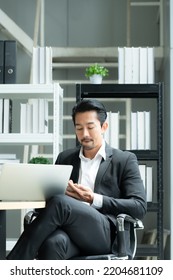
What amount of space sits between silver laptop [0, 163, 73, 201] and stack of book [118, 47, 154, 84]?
6.79 feet

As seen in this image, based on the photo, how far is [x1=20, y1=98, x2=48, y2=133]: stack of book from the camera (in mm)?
4223

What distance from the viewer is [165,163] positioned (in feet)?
A: 16.8

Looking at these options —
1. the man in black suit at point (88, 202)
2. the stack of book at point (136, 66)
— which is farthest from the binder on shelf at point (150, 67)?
the man in black suit at point (88, 202)

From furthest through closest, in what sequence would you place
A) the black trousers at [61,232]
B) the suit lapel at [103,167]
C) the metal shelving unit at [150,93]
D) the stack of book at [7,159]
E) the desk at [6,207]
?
the stack of book at [7,159] → the metal shelving unit at [150,93] → the suit lapel at [103,167] → the black trousers at [61,232] → the desk at [6,207]

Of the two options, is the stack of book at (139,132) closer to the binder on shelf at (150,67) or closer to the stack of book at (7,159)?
the binder on shelf at (150,67)

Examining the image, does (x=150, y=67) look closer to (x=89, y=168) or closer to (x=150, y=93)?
(x=150, y=93)

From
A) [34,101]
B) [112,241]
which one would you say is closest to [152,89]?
[34,101]

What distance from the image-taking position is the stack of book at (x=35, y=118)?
4.22 metres

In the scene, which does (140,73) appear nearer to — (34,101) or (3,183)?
(34,101)

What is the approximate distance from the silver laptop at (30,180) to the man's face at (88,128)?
0.42m

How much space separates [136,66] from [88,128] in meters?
1.69

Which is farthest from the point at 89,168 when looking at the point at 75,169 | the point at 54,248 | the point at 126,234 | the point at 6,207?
the point at 6,207

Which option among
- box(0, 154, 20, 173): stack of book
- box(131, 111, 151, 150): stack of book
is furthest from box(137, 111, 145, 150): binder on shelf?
box(0, 154, 20, 173): stack of book

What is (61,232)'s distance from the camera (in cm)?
234
